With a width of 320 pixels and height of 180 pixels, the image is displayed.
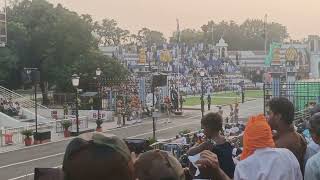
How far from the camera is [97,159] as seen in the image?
2172mm

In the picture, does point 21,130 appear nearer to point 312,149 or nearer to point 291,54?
point 312,149

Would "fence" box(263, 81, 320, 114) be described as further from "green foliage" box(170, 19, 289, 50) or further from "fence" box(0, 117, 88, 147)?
"green foliage" box(170, 19, 289, 50)

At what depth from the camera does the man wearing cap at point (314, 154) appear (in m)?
4.21

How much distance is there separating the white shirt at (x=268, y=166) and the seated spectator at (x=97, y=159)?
5.80 feet

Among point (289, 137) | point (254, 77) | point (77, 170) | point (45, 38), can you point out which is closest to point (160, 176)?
point (77, 170)

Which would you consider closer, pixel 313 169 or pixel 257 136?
pixel 257 136

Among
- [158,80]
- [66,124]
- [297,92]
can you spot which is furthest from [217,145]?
[158,80]

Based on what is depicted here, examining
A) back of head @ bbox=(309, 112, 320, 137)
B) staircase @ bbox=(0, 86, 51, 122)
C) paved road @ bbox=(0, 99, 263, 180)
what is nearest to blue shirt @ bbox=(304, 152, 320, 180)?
back of head @ bbox=(309, 112, 320, 137)

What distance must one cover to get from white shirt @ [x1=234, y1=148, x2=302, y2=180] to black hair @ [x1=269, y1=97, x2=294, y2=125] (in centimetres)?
111

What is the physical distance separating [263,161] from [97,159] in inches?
78.1

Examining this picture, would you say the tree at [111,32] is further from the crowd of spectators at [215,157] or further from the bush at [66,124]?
the crowd of spectators at [215,157]

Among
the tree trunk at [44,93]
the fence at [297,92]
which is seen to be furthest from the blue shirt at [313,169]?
the tree trunk at [44,93]

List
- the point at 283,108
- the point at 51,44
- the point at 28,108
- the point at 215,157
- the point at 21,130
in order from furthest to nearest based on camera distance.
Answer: the point at 51,44, the point at 28,108, the point at 21,130, the point at 283,108, the point at 215,157

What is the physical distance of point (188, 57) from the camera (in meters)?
88.5
